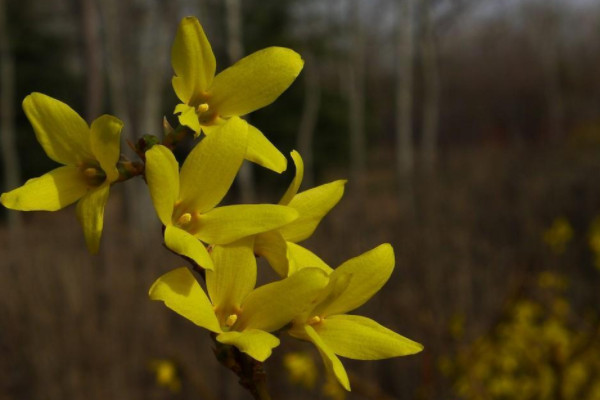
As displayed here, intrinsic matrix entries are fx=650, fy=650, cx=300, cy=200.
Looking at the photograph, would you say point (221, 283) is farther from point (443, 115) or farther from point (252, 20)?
point (443, 115)

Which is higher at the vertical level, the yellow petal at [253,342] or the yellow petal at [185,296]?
the yellow petal at [185,296]

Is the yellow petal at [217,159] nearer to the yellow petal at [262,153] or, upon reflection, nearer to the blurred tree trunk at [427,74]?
the yellow petal at [262,153]

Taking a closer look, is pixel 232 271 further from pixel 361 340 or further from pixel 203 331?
pixel 203 331

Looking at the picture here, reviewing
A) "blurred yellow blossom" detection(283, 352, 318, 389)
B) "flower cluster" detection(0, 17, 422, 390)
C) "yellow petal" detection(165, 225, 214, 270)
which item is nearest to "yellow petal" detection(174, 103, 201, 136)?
"flower cluster" detection(0, 17, 422, 390)

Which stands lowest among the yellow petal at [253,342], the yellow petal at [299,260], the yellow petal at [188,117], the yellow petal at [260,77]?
the yellow petal at [253,342]

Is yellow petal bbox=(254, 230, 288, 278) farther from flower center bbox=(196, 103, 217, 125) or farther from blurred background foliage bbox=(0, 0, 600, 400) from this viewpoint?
blurred background foliage bbox=(0, 0, 600, 400)

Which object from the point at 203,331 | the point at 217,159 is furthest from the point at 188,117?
the point at 203,331

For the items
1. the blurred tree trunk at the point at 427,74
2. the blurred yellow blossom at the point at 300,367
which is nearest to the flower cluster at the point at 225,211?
the blurred yellow blossom at the point at 300,367
